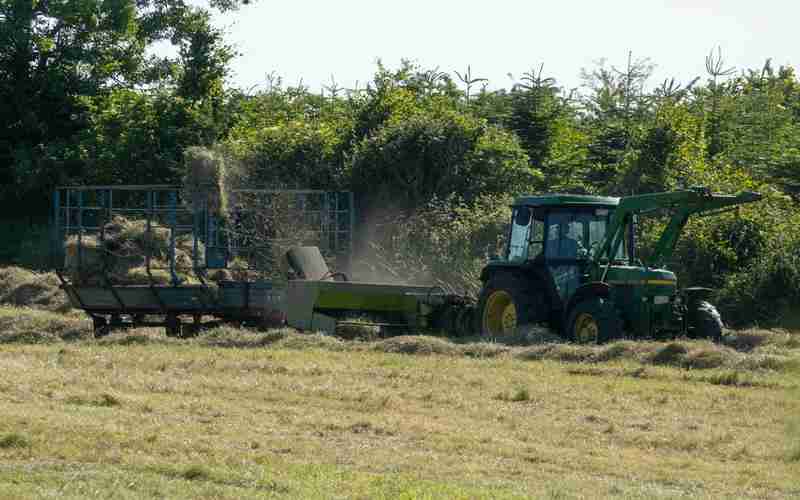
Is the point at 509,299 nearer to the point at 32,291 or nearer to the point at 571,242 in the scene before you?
the point at 571,242

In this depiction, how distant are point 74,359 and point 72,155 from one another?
22524 millimetres

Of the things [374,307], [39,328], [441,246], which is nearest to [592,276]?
[374,307]

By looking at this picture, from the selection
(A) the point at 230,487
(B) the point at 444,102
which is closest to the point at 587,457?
(A) the point at 230,487

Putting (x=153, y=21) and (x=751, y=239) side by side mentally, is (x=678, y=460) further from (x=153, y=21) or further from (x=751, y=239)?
(x=153, y=21)

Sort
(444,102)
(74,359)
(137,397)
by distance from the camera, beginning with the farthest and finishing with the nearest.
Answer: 1. (444,102)
2. (74,359)
3. (137,397)

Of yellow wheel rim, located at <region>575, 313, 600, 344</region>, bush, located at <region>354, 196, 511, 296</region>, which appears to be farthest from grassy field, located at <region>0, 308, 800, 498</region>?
bush, located at <region>354, 196, 511, 296</region>

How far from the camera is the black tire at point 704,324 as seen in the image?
64.6 feet

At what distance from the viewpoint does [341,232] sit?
87.9 feet

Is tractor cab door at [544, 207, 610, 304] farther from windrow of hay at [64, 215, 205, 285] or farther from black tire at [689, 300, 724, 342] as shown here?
windrow of hay at [64, 215, 205, 285]

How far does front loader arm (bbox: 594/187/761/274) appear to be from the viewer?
19812mm

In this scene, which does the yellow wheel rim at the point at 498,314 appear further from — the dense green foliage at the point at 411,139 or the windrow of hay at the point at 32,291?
the windrow of hay at the point at 32,291

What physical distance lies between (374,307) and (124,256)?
4.36 m

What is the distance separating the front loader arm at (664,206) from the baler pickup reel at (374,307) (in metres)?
3.14

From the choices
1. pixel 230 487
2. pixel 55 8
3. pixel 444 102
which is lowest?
pixel 230 487
